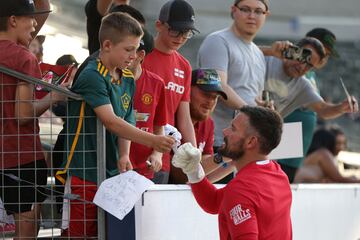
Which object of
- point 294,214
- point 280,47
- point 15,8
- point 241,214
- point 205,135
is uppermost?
point 15,8

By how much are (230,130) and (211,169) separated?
1331mm

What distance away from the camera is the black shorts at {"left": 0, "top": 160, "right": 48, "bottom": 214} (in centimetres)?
555

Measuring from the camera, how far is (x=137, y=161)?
6.22 metres

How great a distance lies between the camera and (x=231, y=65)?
25.1 feet

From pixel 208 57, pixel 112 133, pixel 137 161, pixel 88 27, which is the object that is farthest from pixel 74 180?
pixel 208 57

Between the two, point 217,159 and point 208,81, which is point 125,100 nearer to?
point 217,159

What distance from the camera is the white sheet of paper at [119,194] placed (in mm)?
5395

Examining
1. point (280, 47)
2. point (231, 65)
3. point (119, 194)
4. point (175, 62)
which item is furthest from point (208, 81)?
point (119, 194)

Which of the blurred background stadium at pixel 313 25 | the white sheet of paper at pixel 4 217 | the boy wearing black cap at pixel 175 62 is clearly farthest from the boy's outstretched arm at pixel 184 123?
the blurred background stadium at pixel 313 25

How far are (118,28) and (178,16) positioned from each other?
3.95 feet

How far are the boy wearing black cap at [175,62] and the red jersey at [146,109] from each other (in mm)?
376

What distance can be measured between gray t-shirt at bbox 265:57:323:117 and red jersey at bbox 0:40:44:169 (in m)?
3.08

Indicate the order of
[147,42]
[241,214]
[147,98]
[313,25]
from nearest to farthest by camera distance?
[241,214] → [147,98] → [147,42] → [313,25]

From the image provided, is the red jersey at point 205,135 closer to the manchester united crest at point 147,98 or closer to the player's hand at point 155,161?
the manchester united crest at point 147,98
